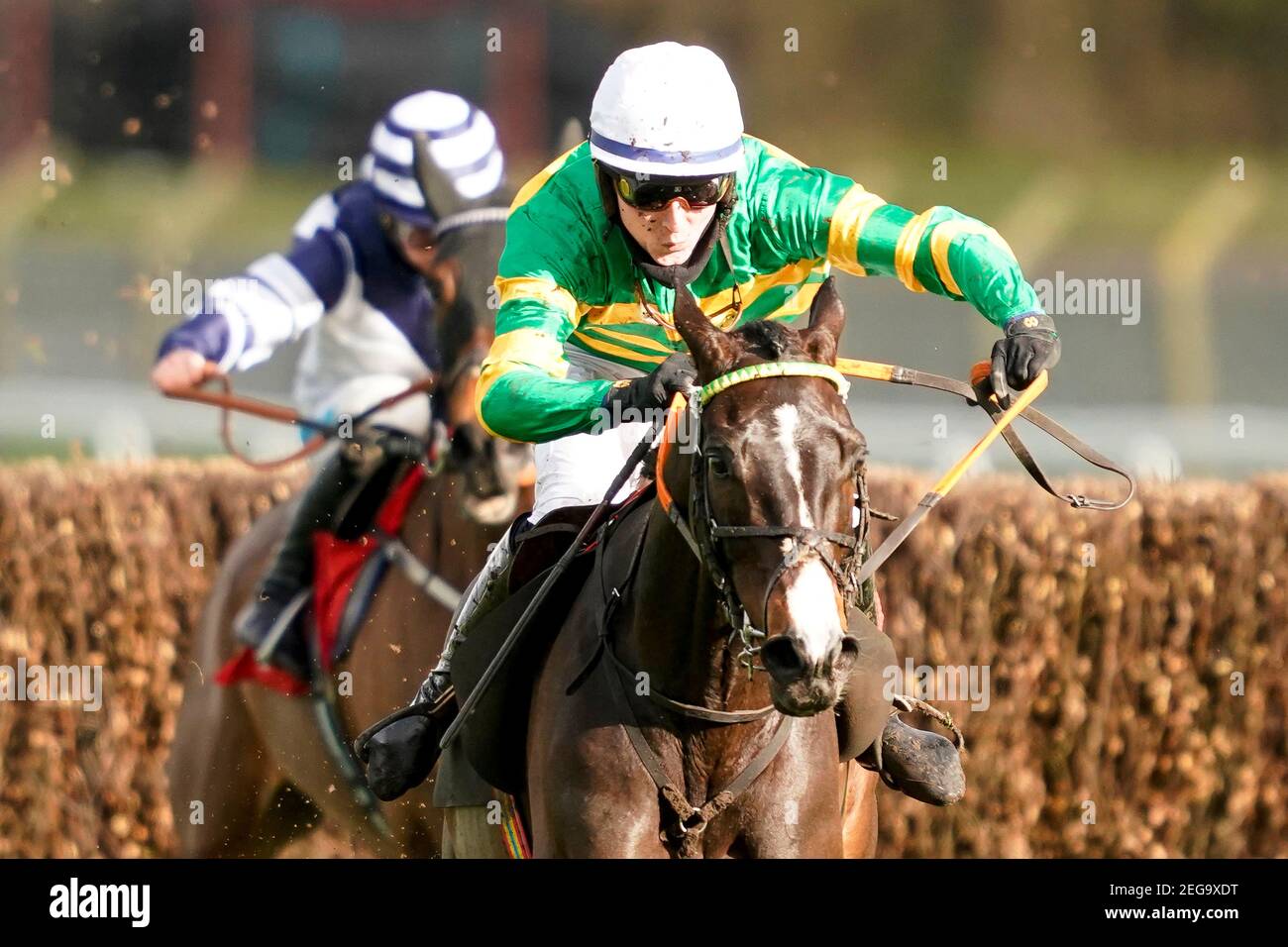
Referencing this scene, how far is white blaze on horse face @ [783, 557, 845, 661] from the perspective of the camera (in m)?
2.92

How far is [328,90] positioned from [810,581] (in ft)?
46.0

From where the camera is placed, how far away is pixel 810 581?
9.68ft

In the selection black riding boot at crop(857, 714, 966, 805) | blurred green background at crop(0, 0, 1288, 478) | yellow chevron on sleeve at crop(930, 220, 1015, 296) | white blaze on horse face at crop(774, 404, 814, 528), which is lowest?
black riding boot at crop(857, 714, 966, 805)

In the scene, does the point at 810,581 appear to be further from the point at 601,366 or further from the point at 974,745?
the point at 974,745

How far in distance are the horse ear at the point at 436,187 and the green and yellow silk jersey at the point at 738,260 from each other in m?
2.15

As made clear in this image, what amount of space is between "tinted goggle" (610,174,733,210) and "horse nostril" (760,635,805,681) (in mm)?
1241

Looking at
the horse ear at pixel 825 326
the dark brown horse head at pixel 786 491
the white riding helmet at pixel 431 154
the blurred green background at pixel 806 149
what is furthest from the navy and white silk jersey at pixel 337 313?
the blurred green background at pixel 806 149

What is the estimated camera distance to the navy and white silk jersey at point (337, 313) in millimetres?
6559

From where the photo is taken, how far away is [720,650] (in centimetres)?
342

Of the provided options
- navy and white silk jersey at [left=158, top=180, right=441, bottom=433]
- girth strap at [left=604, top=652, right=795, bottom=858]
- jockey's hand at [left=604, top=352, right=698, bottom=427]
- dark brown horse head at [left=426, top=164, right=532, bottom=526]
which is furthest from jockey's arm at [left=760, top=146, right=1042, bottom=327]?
navy and white silk jersey at [left=158, top=180, right=441, bottom=433]

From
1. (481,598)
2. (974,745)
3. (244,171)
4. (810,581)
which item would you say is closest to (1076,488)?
(974,745)

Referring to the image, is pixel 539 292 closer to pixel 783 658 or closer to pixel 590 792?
pixel 590 792

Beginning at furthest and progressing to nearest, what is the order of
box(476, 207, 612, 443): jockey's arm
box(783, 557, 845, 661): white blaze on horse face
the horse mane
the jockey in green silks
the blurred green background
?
the blurred green background < the jockey in green silks < box(476, 207, 612, 443): jockey's arm < the horse mane < box(783, 557, 845, 661): white blaze on horse face

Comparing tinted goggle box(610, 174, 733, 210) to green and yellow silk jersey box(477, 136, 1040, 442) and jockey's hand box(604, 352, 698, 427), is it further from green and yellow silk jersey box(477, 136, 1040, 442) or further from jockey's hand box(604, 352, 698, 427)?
jockey's hand box(604, 352, 698, 427)
